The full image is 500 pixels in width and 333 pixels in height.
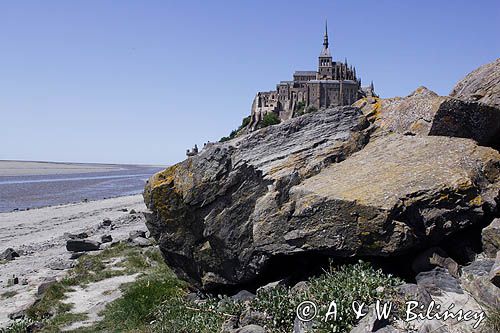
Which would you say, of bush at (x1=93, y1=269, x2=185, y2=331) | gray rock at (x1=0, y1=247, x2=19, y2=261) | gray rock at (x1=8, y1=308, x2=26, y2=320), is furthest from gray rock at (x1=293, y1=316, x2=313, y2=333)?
gray rock at (x1=0, y1=247, x2=19, y2=261)

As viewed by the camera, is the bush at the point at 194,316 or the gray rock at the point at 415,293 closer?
the gray rock at the point at 415,293

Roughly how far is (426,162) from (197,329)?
6.20 metres

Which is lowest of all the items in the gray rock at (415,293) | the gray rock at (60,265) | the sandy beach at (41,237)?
the sandy beach at (41,237)

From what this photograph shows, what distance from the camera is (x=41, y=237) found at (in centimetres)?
3684

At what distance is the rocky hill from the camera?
9.56m

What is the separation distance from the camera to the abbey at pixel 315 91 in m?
145

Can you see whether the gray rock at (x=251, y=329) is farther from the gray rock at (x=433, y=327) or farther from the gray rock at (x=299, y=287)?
the gray rock at (x=433, y=327)

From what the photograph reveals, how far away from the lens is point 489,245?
944 centimetres

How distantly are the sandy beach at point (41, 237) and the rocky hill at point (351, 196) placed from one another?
7197 millimetres

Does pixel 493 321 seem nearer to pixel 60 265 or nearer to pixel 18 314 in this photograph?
pixel 18 314

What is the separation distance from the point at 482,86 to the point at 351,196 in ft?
20.1

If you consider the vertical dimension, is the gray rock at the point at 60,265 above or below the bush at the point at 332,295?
below

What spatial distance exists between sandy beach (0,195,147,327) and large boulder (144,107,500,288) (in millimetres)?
6886

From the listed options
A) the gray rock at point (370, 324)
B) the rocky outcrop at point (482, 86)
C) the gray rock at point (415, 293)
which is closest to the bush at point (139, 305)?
the gray rock at point (370, 324)
